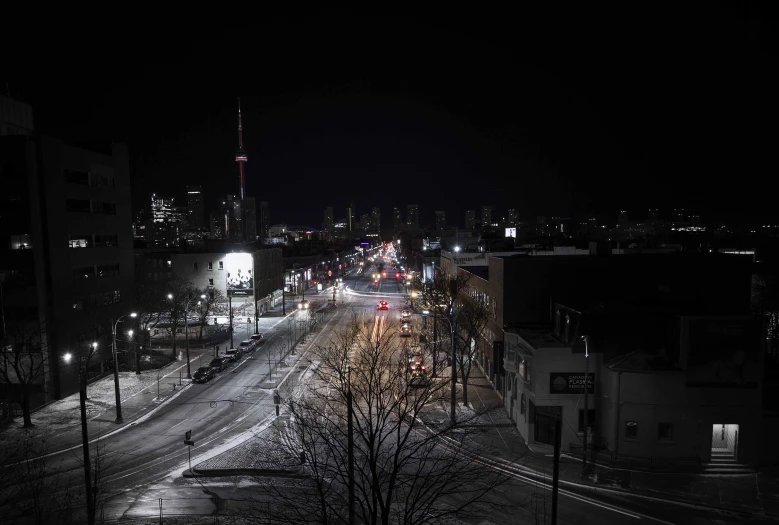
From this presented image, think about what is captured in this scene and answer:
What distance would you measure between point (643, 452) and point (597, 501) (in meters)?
4.95

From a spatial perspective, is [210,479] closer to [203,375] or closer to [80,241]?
[203,375]

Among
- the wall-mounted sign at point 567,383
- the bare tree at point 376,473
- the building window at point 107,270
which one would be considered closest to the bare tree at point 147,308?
the building window at point 107,270

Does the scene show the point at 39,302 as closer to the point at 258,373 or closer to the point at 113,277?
the point at 113,277

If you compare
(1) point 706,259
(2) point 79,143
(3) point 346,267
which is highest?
(2) point 79,143

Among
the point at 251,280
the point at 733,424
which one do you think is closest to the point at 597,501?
the point at 733,424

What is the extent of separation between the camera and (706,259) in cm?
3198

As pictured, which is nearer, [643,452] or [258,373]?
[643,452]

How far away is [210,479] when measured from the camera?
68.9 ft

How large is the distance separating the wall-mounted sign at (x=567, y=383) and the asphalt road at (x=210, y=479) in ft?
16.2

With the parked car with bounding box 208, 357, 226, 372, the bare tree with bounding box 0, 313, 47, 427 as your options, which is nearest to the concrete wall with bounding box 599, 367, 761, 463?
the parked car with bounding box 208, 357, 226, 372

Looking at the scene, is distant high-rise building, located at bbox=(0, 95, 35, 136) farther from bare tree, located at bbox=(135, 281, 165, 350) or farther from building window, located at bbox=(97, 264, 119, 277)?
bare tree, located at bbox=(135, 281, 165, 350)

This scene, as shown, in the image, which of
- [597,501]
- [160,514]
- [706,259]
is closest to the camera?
[160,514]

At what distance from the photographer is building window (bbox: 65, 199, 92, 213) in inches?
1441

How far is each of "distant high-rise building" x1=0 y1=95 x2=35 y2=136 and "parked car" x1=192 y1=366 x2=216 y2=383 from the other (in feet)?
80.7
